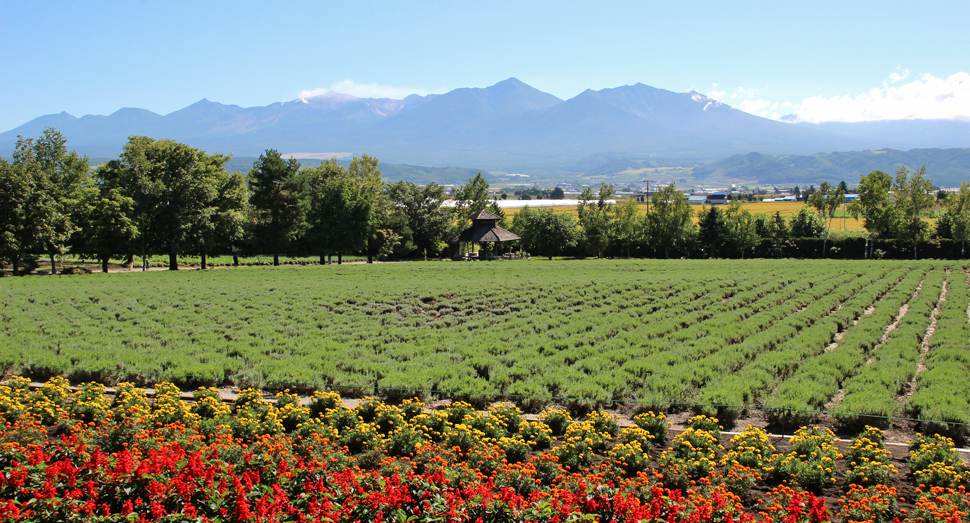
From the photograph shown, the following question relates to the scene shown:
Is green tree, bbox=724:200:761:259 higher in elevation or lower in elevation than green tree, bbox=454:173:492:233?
lower

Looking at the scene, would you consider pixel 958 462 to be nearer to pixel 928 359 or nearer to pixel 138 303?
pixel 928 359

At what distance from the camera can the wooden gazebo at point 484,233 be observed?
198ft

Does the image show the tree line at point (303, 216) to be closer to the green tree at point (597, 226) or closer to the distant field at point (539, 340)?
the green tree at point (597, 226)

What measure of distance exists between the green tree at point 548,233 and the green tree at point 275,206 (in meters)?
29.2

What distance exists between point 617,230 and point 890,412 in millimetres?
63080

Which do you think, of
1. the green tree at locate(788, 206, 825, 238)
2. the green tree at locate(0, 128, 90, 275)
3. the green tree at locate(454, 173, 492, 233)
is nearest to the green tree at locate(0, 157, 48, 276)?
the green tree at locate(0, 128, 90, 275)

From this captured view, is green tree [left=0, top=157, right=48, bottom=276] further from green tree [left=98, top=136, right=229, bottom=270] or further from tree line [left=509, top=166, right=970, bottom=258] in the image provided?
tree line [left=509, top=166, right=970, bottom=258]

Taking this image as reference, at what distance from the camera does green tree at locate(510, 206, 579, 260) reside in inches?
2657

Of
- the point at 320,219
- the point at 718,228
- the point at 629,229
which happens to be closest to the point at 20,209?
the point at 320,219

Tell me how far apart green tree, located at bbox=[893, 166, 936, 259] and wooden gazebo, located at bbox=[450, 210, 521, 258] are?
4450 centimetres

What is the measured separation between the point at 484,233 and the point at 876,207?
52.4 metres

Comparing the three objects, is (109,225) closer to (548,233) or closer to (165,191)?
(165,191)

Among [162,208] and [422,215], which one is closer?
[162,208]

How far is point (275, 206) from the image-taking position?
170 ft
